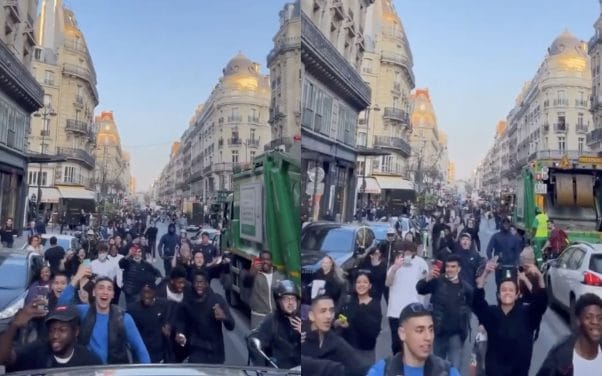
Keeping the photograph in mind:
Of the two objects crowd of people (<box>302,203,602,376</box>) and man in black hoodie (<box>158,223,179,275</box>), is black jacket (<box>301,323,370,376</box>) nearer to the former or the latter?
crowd of people (<box>302,203,602,376</box>)

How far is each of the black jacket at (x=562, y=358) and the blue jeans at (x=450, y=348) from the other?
0.78ft

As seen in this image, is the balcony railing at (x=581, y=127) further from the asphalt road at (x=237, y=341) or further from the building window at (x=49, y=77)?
the building window at (x=49, y=77)

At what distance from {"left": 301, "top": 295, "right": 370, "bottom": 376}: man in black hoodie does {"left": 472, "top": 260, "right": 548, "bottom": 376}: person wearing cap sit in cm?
39

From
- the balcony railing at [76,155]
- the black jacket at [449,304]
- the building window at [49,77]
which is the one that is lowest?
the black jacket at [449,304]

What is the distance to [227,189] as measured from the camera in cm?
208

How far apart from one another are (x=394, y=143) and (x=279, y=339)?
0.74 meters

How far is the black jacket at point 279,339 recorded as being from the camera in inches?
76.0

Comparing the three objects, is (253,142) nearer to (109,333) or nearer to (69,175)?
(69,175)

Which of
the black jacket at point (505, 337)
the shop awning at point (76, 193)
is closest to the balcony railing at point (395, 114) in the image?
the black jacket at point (505, 337)

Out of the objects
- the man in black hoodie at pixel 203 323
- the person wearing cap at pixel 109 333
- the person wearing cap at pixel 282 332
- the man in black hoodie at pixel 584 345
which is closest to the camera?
the man in black hoodie at pixel 584 345

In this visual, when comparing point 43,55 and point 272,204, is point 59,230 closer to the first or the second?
point 43,55

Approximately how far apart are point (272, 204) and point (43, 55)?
3.23 feet

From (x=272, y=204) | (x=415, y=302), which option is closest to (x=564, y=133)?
(x=415, y=302)

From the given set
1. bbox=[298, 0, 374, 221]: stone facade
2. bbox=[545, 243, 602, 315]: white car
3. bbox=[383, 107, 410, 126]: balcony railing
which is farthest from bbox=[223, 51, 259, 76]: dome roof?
bbox=[545, 243, 602, 315]: white car
